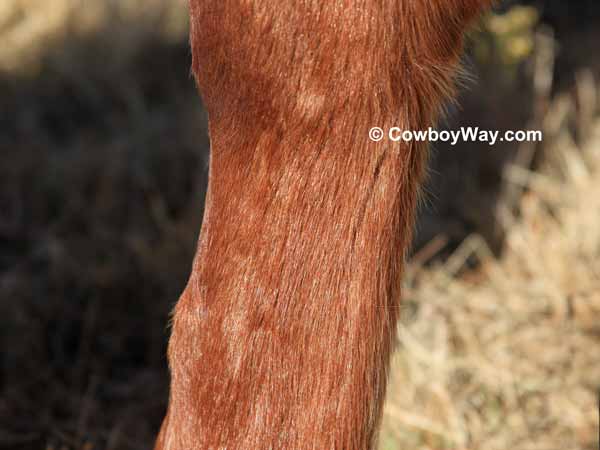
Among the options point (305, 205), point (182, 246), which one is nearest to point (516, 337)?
point (182, 246)

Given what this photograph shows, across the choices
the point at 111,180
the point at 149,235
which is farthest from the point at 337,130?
the point at 111,180

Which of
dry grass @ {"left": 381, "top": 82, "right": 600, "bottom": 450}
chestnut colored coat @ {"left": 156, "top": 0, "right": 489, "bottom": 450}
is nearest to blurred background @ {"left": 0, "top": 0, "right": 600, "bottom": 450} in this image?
dry grass @ {"left": 381, "top": 82, "right": 600, "bottom": 450}

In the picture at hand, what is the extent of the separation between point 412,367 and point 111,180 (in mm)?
933

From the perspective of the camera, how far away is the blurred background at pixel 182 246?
136cm

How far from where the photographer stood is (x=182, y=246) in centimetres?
180

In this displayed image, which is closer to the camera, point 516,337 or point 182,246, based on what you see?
point 516,337
